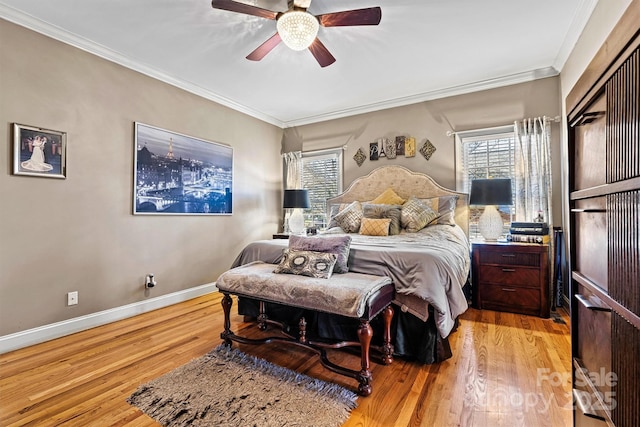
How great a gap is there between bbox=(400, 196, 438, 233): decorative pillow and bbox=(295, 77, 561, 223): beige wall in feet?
2.05

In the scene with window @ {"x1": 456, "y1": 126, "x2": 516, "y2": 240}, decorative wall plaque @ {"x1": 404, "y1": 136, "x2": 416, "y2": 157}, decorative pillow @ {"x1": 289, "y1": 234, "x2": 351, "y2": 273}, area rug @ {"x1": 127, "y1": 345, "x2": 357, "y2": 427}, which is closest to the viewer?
area rug @ {"x1": 127, "y1": 345, "x2": 357, "y2": 427}

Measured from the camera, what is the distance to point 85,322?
284 cm

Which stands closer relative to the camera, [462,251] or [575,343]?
[575,343]

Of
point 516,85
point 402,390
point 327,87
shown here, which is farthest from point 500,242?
point 327,87

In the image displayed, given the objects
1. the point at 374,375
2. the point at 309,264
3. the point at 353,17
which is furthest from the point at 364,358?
the point at 353,17

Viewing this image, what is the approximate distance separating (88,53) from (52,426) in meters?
3.10

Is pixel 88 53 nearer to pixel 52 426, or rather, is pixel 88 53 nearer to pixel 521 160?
pixel 52 426

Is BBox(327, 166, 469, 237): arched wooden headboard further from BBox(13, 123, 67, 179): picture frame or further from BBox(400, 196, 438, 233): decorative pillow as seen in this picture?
BBox(13, 123, 67, 179): picture frame

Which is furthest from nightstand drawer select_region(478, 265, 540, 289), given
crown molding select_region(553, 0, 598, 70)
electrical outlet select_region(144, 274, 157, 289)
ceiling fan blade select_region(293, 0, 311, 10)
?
electrical outlet select_region(144, 274, 157, 289)

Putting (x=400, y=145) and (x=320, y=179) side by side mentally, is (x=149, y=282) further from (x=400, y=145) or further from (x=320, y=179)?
(x=400, y=145)

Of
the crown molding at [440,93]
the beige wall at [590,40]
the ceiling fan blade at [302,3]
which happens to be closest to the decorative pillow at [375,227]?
the beige wall at [590,40]

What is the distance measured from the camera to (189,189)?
3.83 m

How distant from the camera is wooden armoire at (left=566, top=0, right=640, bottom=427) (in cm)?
67

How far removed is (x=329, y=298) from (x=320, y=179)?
3.51 m
